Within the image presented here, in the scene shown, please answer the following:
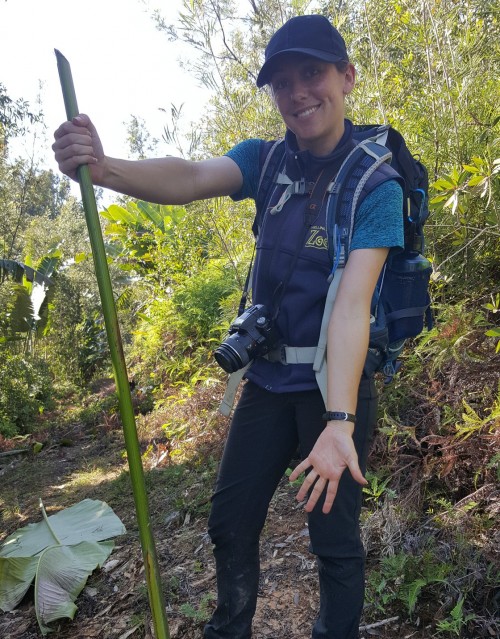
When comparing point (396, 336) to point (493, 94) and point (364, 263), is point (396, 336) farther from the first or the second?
point (493, 94)

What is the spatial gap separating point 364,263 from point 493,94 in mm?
2717

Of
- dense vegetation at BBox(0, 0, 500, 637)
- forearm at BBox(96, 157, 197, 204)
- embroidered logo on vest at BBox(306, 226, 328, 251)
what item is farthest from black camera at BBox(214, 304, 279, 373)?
→ dense vegetation at BBox(0, 0, 500, 637)

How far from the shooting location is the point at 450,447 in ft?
10.4

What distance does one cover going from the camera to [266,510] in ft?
7.16

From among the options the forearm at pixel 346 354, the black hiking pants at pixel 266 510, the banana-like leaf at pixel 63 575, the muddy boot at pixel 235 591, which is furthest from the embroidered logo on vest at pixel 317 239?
the banana-like leaf at pixel 63 575

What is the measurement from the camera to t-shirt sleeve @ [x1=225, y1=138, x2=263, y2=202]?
2.27 m

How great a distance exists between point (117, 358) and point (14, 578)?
8.51ft

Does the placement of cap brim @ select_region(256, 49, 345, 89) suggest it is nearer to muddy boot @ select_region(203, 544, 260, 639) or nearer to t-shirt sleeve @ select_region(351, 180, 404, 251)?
t-shirt sleeve @ select_region(351, 180, 404, 251)

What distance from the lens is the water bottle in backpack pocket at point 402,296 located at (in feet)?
6.79

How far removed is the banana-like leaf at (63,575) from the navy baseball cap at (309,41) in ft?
9.74

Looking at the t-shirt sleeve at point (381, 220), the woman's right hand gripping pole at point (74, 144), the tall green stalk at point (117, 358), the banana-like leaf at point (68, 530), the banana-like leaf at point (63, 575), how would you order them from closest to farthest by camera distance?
1. the tall green stalk at point (117, 358)
2. the woman's right hand gripping pole at point (74, 144)
3. the t-shirt sleeve at point (381, 220)
4. the banana-like leaf at point (63, 575)
5. the banana-like leaf at point (68, 530)

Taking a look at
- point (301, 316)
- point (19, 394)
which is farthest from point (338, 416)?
point (19, 394)

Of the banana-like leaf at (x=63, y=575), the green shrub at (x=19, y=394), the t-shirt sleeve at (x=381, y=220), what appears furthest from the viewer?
the green shrub at (x=19, y=394)

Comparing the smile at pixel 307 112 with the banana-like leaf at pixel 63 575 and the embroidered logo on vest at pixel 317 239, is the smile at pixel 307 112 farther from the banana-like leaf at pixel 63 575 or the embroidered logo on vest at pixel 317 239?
the banana-like leaf at pixel 63 575
